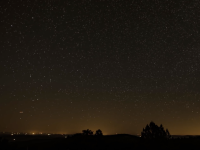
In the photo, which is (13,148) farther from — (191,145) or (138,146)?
(191,145)

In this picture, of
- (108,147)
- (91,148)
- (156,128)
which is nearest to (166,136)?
(156,128)

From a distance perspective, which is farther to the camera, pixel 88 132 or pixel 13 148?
pixel 88 132

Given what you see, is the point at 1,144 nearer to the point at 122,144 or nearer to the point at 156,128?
the point at 122,144

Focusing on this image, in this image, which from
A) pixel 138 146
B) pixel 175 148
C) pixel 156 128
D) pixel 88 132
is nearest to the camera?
pixel 175 148

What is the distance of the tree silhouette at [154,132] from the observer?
30.8m

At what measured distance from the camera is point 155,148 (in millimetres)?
23156

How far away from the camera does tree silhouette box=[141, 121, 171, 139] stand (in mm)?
30750

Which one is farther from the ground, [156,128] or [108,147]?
[156,128]

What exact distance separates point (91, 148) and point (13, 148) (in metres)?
8.53

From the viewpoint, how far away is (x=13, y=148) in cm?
2402

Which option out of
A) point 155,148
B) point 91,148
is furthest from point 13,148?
point 155,148

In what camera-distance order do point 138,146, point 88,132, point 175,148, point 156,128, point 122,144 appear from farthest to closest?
point 88,132 < point 156,128 < point 122,144 < point 138,146 < point 175,148

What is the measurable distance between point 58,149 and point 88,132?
11.9 m

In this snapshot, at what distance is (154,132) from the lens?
3098 centimetres
